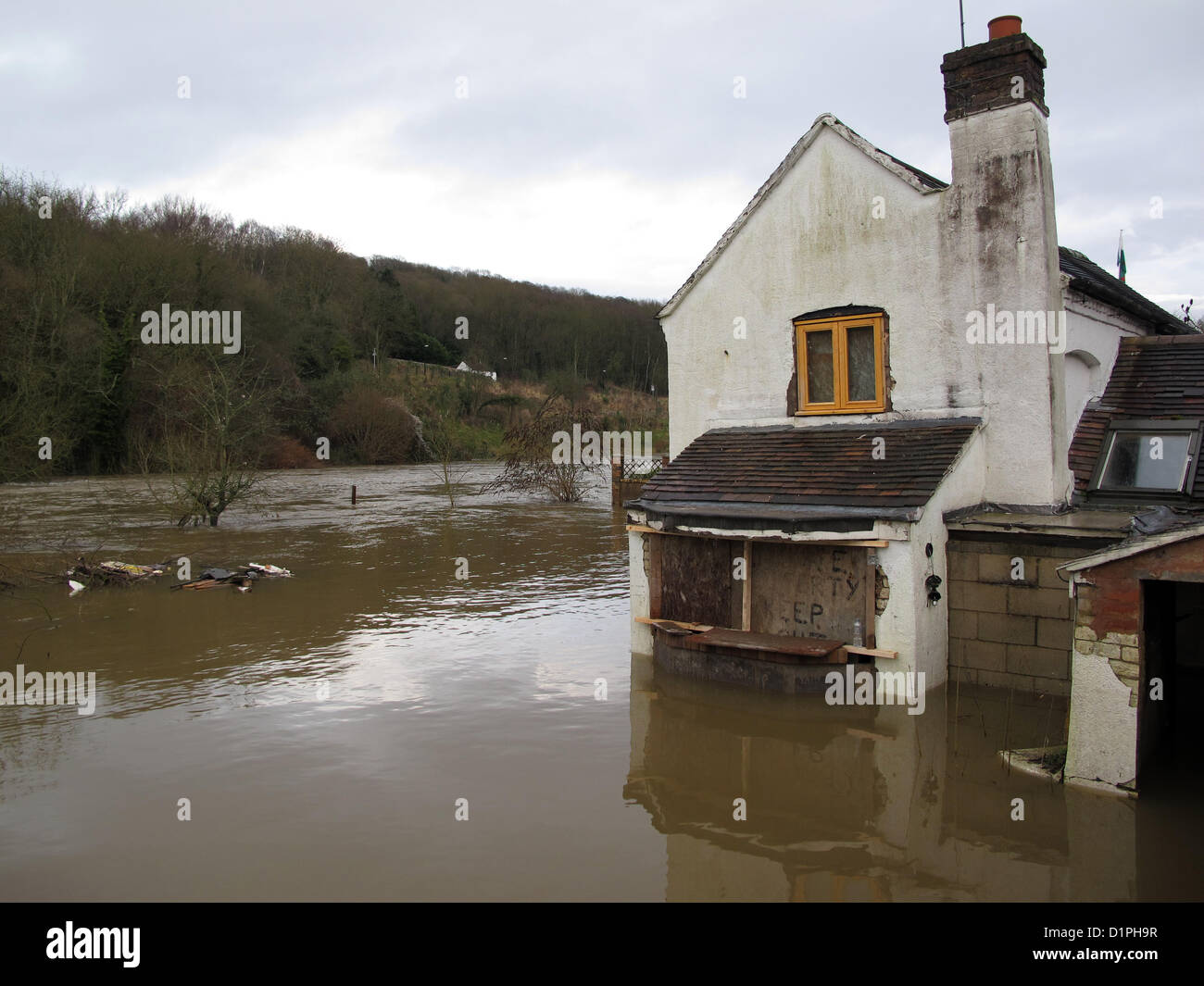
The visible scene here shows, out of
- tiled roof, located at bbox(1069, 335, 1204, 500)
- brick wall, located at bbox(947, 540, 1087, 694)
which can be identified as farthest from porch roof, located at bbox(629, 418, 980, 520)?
tiled roof, located at bbox(1069, 335, 1204, 500)

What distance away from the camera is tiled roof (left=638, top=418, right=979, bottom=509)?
30.8ft

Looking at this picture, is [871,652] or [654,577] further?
[654,577]

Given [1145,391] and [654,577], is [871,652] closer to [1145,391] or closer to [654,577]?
[654,577]

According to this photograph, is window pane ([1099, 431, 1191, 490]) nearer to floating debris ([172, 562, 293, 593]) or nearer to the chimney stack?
the chimney stack

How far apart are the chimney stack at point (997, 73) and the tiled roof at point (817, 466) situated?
12.4 feet

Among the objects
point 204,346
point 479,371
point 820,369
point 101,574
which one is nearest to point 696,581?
point 820,369

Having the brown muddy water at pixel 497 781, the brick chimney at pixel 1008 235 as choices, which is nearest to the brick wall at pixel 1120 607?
the brown muddy water at pixel 497 781

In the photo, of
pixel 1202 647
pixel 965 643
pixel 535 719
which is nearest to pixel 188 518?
pixel 535 719

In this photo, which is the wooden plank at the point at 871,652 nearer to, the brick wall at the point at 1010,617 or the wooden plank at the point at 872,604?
the wooden plank at the point at 872,604

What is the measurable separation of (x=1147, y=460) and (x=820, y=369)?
Result: 3.93 meters

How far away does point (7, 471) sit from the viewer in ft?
57.4

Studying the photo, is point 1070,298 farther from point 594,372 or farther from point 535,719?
point 594,372

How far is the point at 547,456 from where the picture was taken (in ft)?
107
